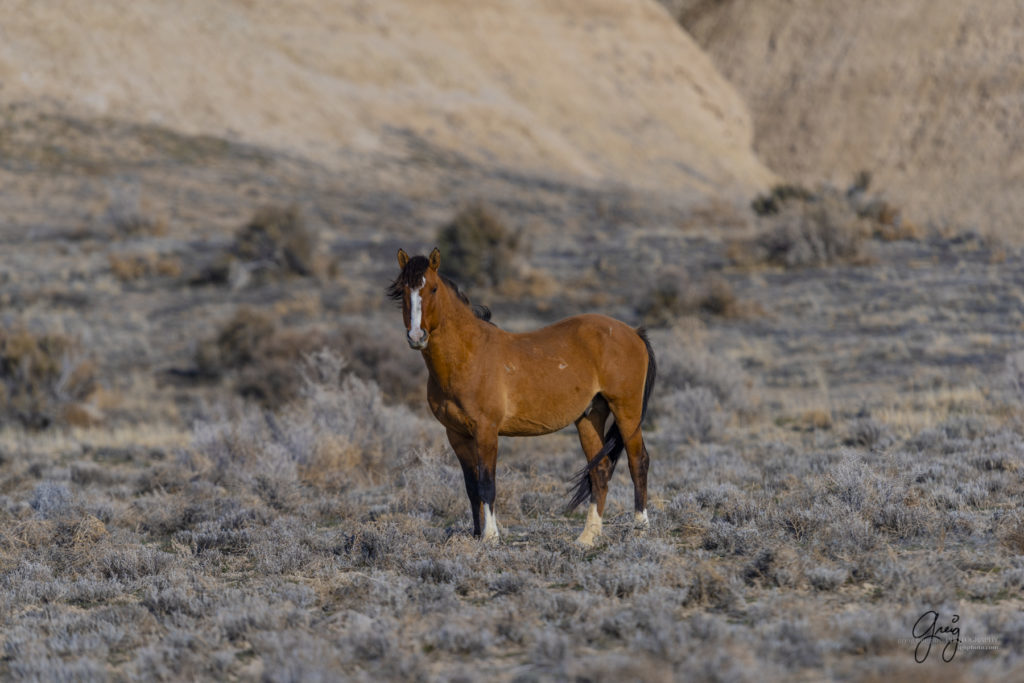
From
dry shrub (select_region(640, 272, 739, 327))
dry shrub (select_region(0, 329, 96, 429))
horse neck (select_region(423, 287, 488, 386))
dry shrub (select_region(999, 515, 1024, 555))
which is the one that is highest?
horse neck (select_region(423, 287, 488, 386))

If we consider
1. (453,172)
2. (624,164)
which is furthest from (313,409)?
(624,164)

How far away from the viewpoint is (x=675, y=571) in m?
5.67

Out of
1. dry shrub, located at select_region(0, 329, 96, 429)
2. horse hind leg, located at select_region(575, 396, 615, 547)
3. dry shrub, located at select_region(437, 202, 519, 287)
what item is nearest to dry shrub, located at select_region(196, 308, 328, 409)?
dry shrub, located at select_region(0, 329, 96, 429)

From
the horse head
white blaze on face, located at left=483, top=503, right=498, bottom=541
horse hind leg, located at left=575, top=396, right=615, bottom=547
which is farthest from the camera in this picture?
horse hind leg, located at left=575, top=396, right=615, bottom=547

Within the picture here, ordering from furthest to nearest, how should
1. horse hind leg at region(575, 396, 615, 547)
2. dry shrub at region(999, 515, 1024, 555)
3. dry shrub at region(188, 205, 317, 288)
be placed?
dry shrub at region(188, 205, 317, 288)
horse hind leg at region(575, 396, 615, 547)
dry shrub at region(999, 515, 1024, 555)

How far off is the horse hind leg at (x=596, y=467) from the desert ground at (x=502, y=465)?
0.66 ft

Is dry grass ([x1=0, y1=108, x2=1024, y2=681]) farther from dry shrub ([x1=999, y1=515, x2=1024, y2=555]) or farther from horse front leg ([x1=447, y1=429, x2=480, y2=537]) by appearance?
horse front leg ([x1=447, y1=429, x2=480, y2=537])

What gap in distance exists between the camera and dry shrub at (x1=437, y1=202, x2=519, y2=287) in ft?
82.9

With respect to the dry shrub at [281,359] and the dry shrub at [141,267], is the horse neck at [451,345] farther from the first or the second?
the dry shrub at [141,267]

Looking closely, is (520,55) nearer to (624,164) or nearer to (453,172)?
(624,164)

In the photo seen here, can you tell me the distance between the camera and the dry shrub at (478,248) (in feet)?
82.9

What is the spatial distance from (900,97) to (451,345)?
5422 cm

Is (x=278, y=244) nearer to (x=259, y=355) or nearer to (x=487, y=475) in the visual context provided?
(x=259, y=355)

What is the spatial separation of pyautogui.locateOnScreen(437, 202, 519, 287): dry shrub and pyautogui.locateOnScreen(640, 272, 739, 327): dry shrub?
4914 mm
